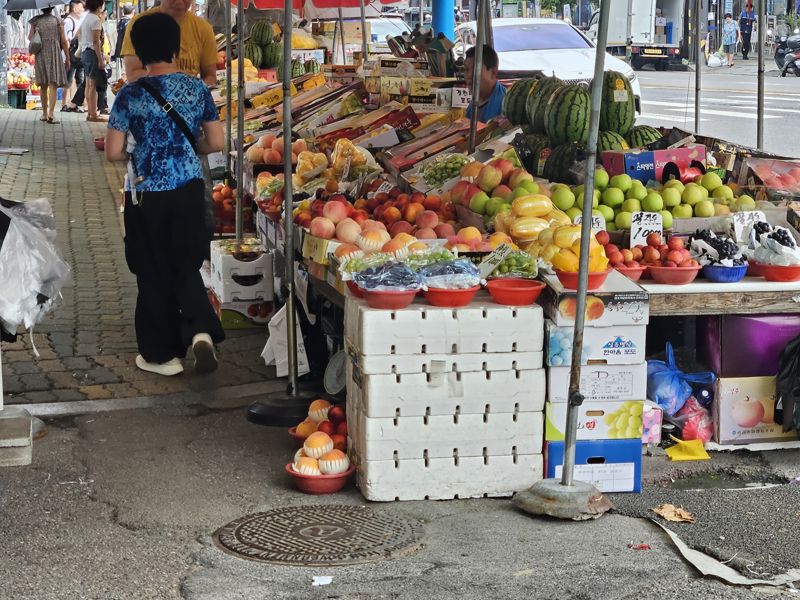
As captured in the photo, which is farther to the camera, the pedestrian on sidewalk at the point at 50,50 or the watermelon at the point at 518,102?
the pedestrian on sidewalk at the point at 50,50

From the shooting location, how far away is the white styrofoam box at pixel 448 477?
5047mm

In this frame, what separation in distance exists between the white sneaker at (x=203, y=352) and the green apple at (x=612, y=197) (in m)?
2.36

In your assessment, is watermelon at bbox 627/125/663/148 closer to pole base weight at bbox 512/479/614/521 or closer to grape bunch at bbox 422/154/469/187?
grape bunch at bbox 422/154/469/187

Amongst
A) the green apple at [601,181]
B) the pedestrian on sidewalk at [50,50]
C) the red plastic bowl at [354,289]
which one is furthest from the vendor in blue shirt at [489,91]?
the pedestrian on sidewalk at [50,50]

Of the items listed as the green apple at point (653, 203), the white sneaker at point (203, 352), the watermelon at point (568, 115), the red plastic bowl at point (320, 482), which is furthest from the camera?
the watermelon at point (568, 115)

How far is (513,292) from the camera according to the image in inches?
202

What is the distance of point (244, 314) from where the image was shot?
8.22m

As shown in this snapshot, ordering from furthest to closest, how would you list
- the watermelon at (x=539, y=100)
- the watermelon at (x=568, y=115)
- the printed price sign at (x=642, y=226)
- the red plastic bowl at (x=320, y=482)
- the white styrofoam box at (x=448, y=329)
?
the watermelon at (x=539, y=100)
the watermelon at (x=568, y=115)
the printed price sign at (x=642, y=226)
the red plastic bowl at (x=320, y=482)
the white styrofoam box at (x=448, y=329)

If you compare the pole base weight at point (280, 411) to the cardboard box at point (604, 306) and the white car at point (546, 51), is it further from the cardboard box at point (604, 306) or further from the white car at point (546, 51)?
the white car at point (546, 51)

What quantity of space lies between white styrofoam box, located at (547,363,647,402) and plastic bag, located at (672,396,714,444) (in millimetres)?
754

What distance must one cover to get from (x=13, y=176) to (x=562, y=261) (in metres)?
11.6

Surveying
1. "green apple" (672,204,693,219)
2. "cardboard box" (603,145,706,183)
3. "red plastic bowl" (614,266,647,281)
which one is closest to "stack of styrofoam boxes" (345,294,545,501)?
"red plastic bowl" (614,266,647,281)

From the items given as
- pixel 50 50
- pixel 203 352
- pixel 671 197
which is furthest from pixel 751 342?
pixel 50 50

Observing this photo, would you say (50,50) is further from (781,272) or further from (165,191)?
(781,272)
